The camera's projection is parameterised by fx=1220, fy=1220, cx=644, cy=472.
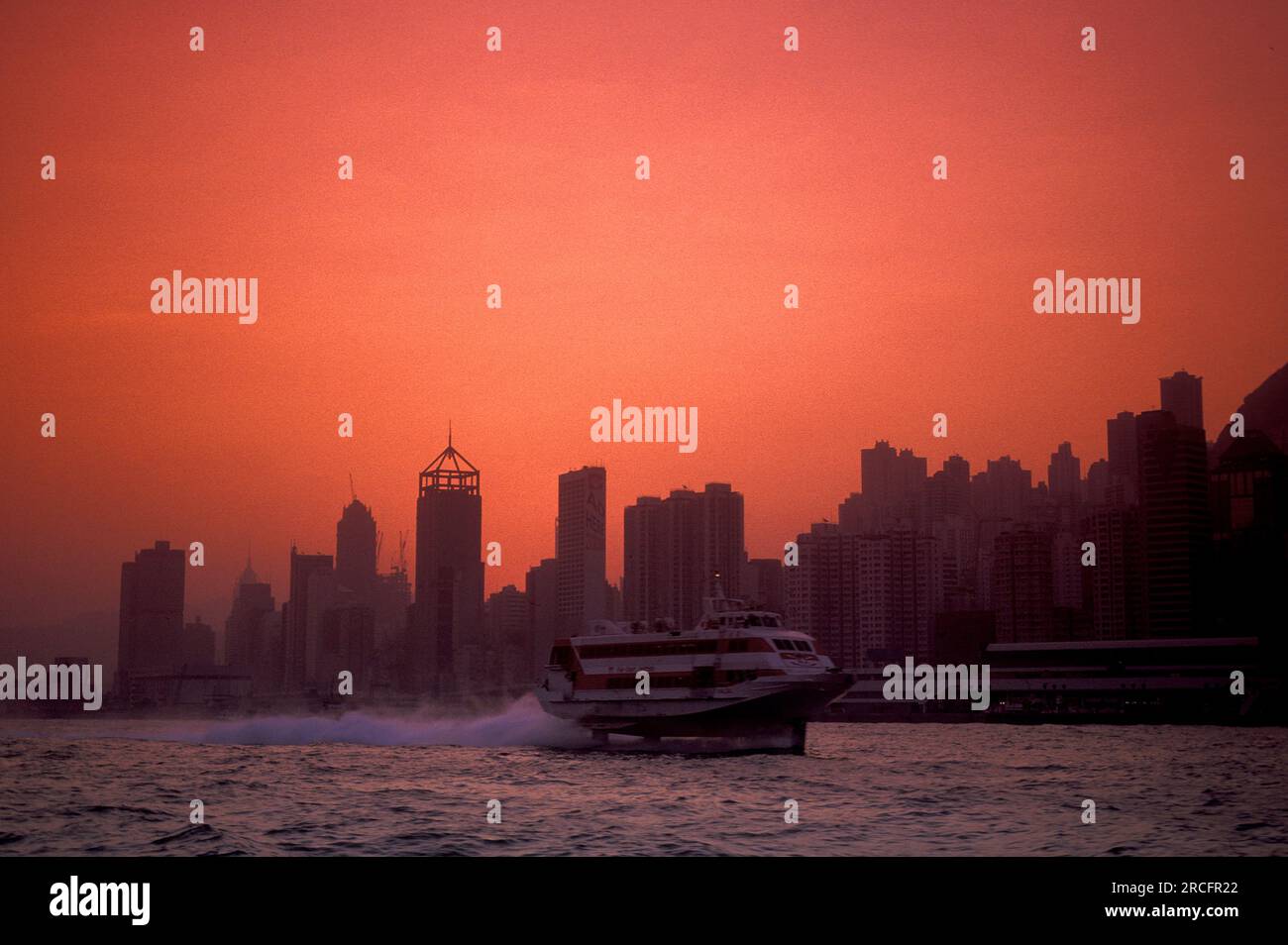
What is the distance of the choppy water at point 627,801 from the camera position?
33.2m

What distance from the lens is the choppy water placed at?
33.2 meters

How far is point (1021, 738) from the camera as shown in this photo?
385 feet

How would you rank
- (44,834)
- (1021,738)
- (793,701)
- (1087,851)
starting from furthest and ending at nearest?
(1021,738), (793,701), (44,834), (1087,851)

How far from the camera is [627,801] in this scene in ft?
146

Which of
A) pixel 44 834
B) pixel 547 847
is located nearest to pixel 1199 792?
pixel 547 847
